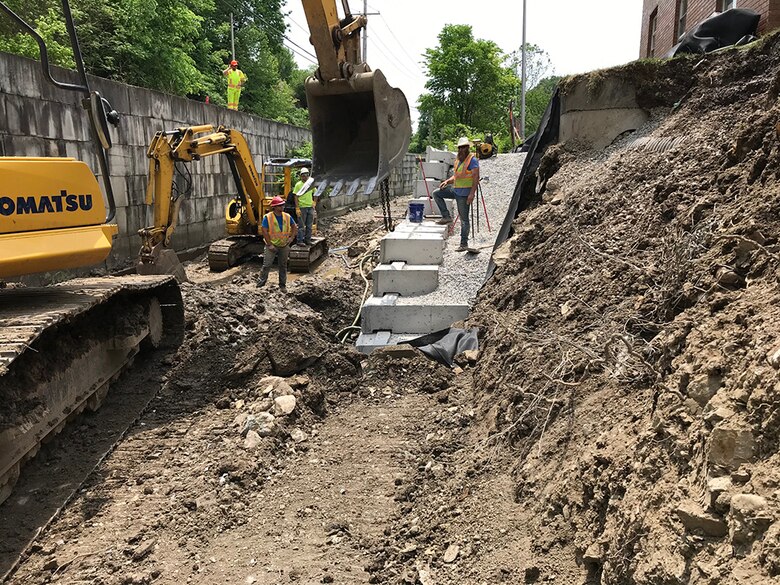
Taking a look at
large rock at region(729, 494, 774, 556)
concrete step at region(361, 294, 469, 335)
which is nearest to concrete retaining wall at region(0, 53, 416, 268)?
concrete step at region(361, 294, 469, 335)

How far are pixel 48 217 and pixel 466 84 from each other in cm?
3130

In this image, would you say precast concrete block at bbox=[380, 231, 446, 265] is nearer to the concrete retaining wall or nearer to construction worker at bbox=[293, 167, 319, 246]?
construction worker at bbox=[293, 167, 319, 246]

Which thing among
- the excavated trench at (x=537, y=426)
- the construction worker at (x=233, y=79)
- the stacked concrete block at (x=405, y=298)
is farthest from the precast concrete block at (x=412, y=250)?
the construction worker at (x=233, y=79)

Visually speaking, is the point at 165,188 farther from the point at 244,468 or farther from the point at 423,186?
the point at 423,186

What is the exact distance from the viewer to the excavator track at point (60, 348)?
3785 millimetres

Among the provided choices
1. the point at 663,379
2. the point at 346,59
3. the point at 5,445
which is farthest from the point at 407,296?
the point at 663,379

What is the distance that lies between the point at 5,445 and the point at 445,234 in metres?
8.01

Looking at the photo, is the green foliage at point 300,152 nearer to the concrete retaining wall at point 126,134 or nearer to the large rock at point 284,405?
the concrete retaining wall at point 126,134

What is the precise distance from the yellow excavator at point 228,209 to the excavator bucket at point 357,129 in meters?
3.26

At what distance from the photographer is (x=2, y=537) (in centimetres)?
359

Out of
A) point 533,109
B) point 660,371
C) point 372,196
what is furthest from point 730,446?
point 533,109

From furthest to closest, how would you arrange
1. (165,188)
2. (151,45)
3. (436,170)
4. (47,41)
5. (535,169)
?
(151,45) → (436,170) → (47,41) → (165,188) → (535,169)

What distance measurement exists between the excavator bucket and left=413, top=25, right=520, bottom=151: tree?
25910 mm

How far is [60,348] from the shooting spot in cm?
458
